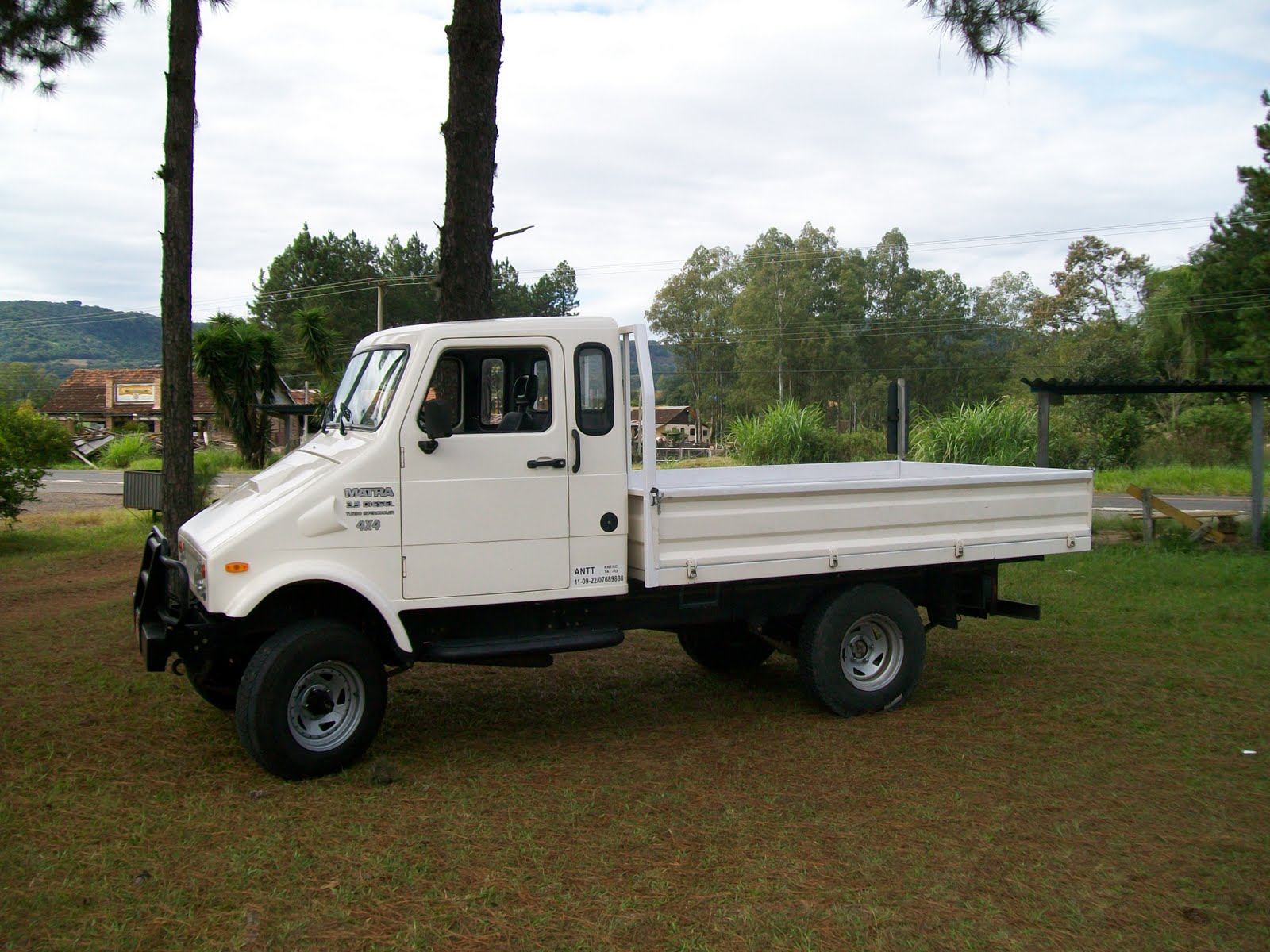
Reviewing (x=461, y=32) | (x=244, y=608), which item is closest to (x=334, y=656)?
(x=244, y=608)

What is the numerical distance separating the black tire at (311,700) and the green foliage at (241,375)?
19.8m

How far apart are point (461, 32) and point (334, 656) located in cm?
542

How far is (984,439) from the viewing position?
1933 centimetres

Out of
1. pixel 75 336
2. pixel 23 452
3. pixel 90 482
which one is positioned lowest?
pixel 90 482

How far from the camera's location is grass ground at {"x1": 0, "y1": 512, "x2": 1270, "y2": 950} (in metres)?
4.00

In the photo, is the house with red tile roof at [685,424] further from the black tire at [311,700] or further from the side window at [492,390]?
the black tire at [311,700]

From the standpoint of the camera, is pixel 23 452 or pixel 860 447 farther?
pixel 860 447

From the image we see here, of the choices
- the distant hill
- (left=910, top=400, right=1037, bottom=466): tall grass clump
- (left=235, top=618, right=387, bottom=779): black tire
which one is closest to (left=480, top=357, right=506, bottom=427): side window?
(left=235, top=618, right=387, bottom=779): black tire

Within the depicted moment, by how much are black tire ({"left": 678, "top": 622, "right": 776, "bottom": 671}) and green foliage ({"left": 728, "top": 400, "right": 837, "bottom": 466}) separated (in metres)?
13.5

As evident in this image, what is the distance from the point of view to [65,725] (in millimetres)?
6473

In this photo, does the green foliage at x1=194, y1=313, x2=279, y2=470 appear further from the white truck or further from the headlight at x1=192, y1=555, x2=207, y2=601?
the headlight at x1=192, y1=555, x2=207, y2=601

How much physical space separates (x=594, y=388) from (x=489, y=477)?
780 millimetres

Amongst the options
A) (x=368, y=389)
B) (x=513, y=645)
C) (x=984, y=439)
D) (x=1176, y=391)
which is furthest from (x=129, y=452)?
(x=513, y=645)

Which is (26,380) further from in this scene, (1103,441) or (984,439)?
(984,439)
